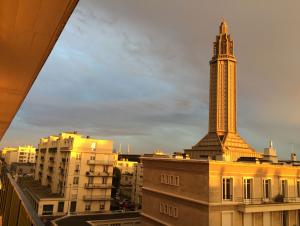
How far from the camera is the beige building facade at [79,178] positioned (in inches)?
1912

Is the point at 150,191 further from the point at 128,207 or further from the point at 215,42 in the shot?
the point at 215,42

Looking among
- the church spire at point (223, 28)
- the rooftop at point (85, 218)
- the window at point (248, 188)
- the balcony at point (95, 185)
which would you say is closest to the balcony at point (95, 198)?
the balcony at point (95, 185)

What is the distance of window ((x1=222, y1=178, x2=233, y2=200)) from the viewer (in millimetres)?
21831

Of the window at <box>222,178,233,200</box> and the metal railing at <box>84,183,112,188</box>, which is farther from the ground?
the window at <box>222,178,233,200</box>

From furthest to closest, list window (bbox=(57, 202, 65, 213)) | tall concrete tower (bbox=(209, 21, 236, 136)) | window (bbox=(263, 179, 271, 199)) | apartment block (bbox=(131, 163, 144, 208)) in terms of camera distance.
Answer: tall concrete tower (bbox=(209, 21, 236, 136))
apartment block (bbox=(131, 163, 144, 208))
window (bbox=(57, 202, 65, 213))
window (bbox=(263, 179, 271, 199))

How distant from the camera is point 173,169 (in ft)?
83.6

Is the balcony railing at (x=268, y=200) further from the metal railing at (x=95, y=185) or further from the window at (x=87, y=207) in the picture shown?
the window at (x=87, y=207)

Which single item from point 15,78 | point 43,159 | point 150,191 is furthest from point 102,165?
point 15,78

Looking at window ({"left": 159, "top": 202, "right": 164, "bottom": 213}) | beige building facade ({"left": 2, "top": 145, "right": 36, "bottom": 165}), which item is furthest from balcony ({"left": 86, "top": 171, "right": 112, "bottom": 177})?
beige building facade ({"left": 2, "top": 145, "right": 36, "bottom": 165})

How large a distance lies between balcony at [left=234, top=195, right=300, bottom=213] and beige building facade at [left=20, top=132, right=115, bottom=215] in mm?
34512

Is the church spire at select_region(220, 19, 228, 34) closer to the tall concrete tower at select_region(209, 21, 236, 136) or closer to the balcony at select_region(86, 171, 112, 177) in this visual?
the tall concrete tower at select_region(209, 21, 236, 136)

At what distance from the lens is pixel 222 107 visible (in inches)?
3391

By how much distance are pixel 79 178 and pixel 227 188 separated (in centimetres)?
3490

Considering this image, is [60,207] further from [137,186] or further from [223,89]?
[223,89]
